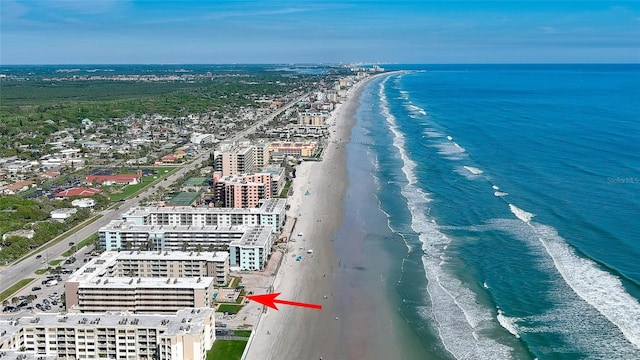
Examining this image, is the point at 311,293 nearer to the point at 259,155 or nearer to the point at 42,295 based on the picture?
the point at 42,295

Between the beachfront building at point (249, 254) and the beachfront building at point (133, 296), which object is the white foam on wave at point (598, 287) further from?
the beachfront building at point (133, 296)

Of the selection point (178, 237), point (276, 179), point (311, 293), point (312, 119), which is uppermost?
point (312, 119)

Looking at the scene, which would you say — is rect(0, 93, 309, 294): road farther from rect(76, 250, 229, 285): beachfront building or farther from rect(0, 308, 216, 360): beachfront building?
rect(0, 308, 216, 360): beachfront building

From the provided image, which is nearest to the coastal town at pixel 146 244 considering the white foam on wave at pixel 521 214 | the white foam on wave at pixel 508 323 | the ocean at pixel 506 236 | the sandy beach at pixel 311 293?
the sandy beach at pixel 311 293

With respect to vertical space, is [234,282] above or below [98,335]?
below

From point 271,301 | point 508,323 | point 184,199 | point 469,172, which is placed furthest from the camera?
point 469,172

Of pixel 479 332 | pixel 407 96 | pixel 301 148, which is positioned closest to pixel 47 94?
pixel 407 96

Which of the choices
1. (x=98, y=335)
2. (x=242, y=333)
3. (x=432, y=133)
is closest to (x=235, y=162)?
(x=242, y=333)
